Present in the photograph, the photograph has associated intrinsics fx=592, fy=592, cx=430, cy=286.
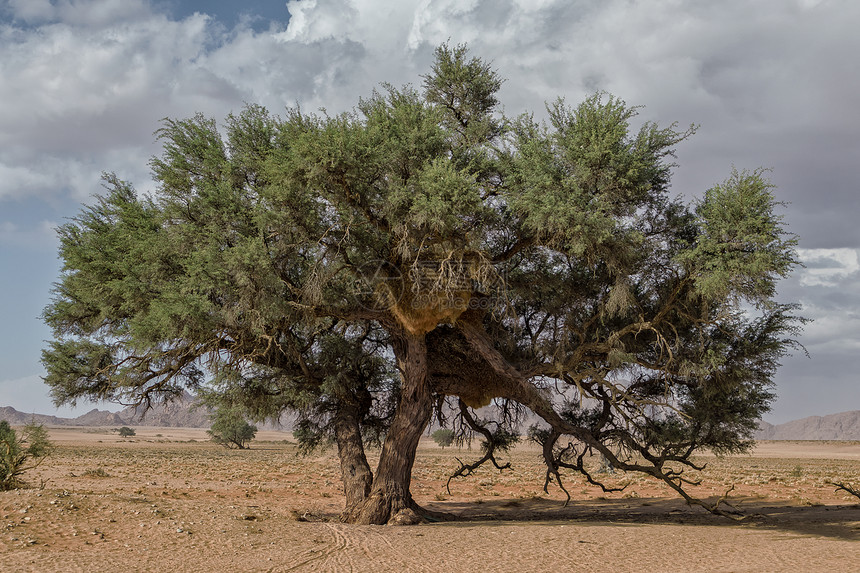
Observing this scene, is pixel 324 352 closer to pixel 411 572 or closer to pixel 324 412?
pixel 324 412

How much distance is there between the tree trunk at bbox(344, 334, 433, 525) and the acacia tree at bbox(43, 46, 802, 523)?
0.18 feet

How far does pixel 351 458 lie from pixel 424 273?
20.5 feet

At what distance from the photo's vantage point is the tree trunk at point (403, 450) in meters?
15.0

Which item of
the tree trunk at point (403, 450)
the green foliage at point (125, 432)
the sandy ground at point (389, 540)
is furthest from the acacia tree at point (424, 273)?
the green foliage at point (125, 432)

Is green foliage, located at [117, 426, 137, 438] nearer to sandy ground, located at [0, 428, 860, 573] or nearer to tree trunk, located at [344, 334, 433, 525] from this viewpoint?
sandy ground, located at [0, 428, 860, 573]

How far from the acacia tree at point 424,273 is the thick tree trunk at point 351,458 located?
91 millimetres

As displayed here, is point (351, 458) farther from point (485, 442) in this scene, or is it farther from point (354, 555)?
point (354, 555)

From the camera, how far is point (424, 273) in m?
13.4

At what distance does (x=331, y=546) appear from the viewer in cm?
1128

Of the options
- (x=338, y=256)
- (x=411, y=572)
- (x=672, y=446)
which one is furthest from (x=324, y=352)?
(x=672, y=446)

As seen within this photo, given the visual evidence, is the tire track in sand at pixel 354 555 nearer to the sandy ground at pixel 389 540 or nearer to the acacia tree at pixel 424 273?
the sandy ground at pixel 389 540

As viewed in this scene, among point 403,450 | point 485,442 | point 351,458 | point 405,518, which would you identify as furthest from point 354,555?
point 485,442

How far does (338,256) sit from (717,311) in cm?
973

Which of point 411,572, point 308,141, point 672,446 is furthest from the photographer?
point 672,446
